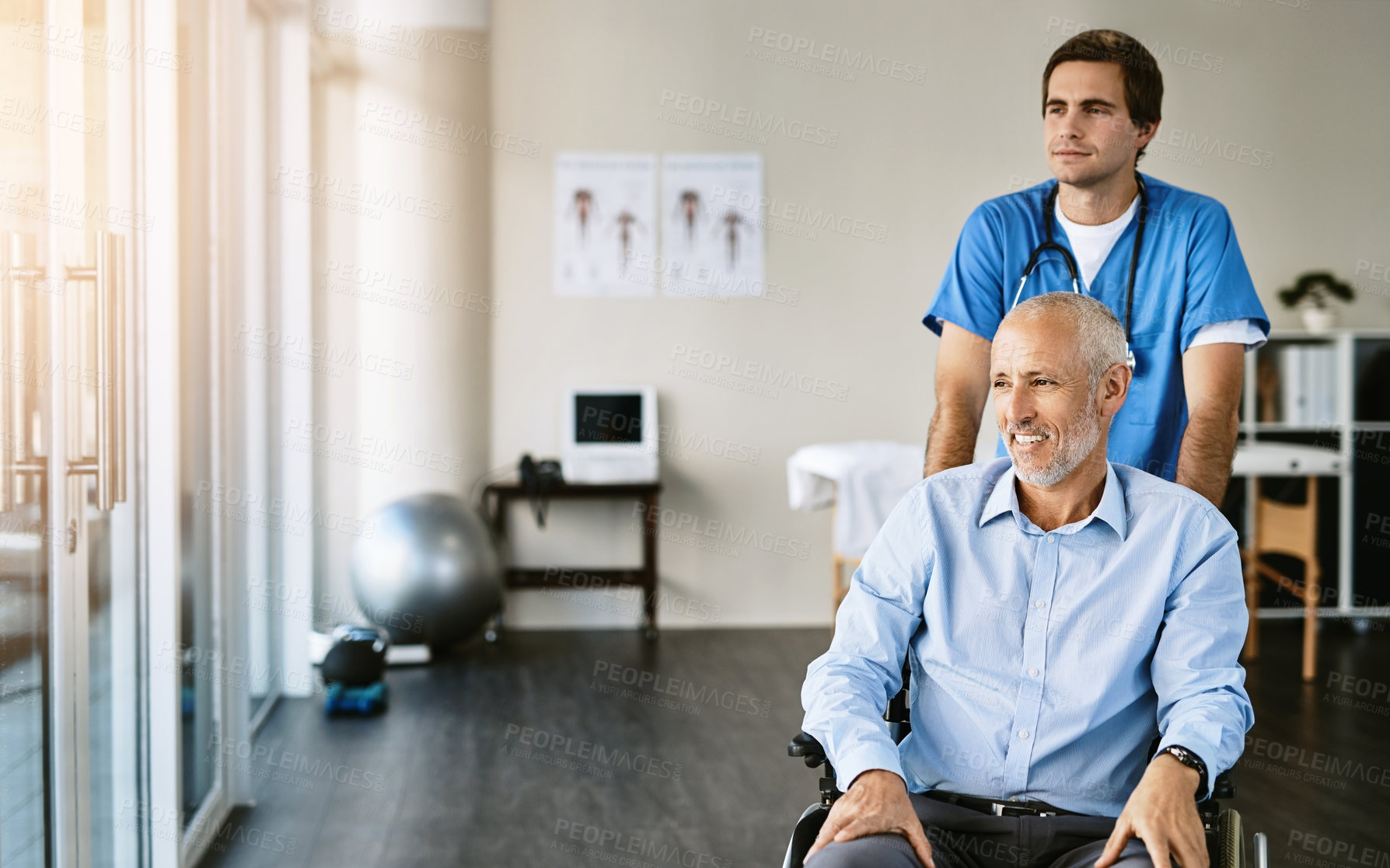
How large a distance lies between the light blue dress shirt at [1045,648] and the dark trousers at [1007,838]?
0.15ft

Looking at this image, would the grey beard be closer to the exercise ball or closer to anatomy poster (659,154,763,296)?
the exercise ball

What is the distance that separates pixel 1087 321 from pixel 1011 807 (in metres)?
0.68

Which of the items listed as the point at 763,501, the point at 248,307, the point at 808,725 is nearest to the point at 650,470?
the point at 763,501

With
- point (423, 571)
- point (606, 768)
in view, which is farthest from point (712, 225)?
point (606, 768)

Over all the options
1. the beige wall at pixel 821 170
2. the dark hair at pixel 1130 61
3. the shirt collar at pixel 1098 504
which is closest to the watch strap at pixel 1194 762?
the shirt collar at pixel 1098 504

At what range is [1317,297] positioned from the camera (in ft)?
17.1

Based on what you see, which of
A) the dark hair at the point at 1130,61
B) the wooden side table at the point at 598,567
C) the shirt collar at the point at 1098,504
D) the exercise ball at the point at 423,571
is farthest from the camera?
the wooden side table at the point at 598,567

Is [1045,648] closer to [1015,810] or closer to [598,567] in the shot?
[1015,810]

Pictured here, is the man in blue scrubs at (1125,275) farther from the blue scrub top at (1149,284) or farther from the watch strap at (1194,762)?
the watch strap at (1194,762)

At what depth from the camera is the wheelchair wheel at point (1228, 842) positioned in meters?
1.43

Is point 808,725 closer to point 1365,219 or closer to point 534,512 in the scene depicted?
point 534,512

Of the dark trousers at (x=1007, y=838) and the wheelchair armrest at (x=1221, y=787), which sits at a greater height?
the wheelchair armrest at (x=1221, y=787)

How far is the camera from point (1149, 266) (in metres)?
1.91

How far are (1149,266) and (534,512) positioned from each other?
12.2ft
